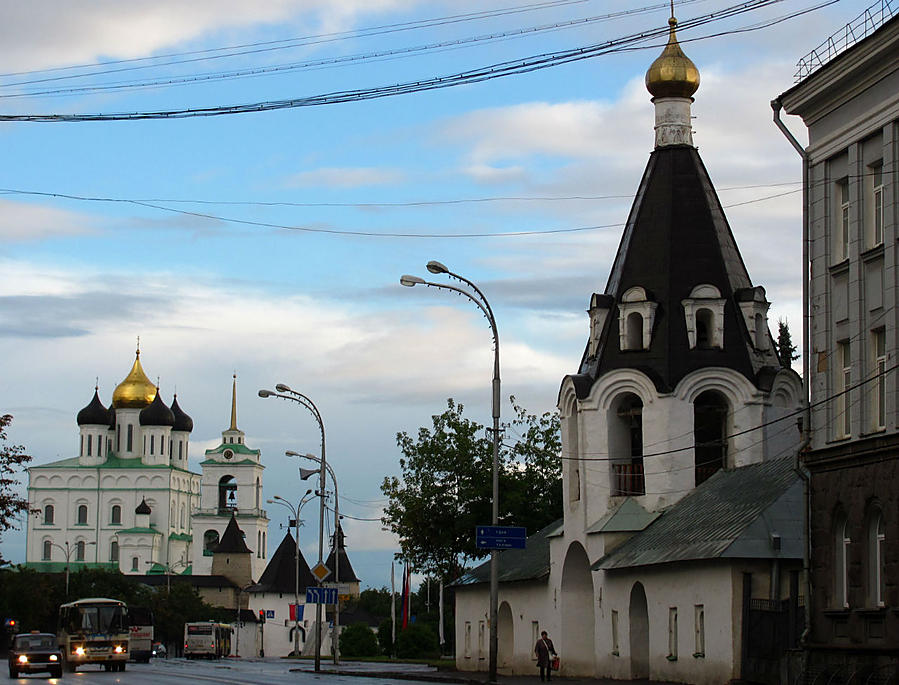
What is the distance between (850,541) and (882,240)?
16.3 feet

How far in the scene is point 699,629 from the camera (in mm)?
32469

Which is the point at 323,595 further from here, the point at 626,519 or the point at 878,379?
the point at 878,379

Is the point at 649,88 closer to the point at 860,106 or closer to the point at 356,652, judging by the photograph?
the point at 860,106

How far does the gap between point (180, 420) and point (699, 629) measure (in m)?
151

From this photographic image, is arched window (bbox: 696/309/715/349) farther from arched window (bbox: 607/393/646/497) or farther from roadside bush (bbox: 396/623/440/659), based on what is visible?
roadside bush (bbox: 396/623/440/659)

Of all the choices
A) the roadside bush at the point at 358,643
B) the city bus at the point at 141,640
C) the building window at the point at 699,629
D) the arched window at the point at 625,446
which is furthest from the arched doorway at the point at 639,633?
the roadside bush at the point at 358,643

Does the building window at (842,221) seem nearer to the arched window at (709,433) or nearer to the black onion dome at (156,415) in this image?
the arched window at (709,433)

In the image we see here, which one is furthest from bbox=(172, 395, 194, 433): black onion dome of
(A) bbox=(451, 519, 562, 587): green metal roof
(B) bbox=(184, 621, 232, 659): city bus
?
(A) bbox=(451, 519, 562, 587): green metal roof

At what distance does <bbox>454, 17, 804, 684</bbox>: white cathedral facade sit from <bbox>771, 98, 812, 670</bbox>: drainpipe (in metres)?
7.09

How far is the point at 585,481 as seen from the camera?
41250mm

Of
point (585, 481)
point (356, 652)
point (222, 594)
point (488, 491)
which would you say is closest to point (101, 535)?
point (222, 594)

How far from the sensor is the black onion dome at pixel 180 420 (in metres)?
178

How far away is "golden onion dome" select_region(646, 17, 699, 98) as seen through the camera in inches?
1656

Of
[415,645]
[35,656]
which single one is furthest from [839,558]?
[415,645]
